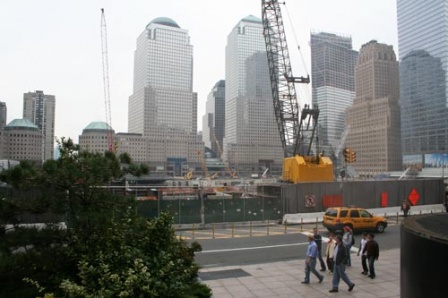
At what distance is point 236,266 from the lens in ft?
52.2

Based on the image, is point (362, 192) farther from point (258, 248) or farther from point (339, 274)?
point (339, 274)

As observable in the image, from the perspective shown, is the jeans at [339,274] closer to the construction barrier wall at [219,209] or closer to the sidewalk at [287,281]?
the sidewalk at [287,281]

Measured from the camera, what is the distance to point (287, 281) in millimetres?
13422

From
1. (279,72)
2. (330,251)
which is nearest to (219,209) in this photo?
(330,251)

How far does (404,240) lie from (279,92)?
51314 mm

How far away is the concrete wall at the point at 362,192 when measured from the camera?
31.3m

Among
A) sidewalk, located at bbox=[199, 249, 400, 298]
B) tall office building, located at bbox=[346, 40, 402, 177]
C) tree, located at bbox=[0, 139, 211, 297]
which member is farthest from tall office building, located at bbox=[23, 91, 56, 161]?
tree, located at bbox=[0, 139, 211, 297]

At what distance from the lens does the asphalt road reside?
17.2 meters

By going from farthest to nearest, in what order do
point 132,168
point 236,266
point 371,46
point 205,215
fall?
1. point 371,46
2. point 205,215
3. point 236,266
4. point 132,168

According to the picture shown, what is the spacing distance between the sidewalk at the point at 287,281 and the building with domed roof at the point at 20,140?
153058 millimetres

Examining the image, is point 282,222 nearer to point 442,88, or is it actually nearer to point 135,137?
point 442,88

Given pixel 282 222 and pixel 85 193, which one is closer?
pixel 85 193

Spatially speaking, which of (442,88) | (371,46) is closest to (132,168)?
(442,88)

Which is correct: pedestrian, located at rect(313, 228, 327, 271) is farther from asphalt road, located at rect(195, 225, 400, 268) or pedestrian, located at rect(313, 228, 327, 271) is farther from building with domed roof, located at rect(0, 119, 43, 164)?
building with domed roof, located at rect(0, 119, 43, 164)
